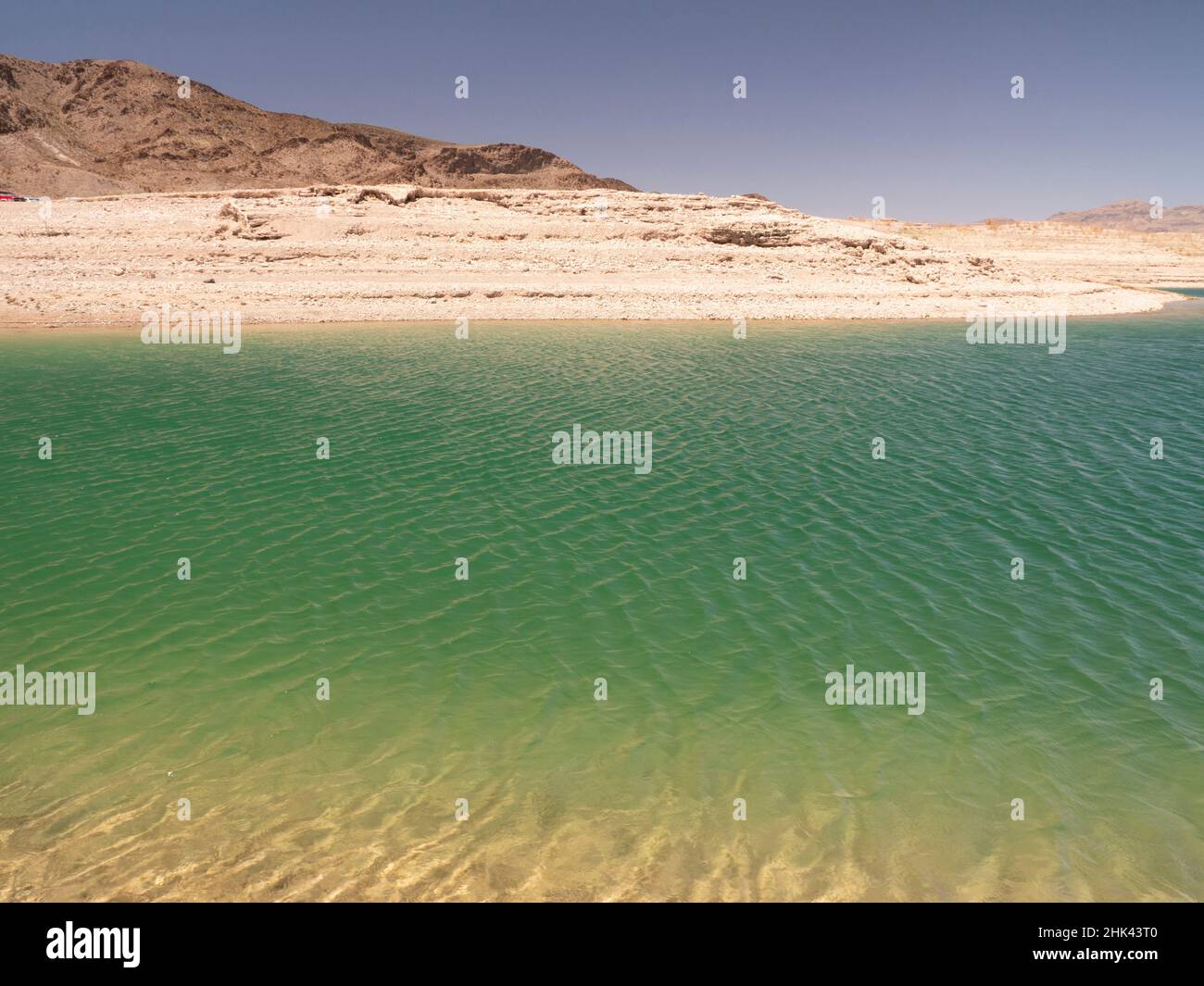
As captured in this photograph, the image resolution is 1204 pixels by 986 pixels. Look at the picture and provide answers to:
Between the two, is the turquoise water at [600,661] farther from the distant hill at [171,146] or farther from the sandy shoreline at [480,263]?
the distant hill at [171,146]

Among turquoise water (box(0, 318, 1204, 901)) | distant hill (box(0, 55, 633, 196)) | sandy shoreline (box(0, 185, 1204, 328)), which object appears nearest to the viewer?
turquoise water (box(0, 318, 1204, 901))

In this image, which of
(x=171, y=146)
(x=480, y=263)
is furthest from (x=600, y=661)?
(x=171, y=146)

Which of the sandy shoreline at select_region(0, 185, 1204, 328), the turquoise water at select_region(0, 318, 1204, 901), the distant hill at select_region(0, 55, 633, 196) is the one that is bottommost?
the turquoise water at select_region(0, 318, 1204, 901)

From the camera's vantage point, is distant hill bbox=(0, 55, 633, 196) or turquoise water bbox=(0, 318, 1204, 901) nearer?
turquoise water bbox=(0, 318, 1204, 901)

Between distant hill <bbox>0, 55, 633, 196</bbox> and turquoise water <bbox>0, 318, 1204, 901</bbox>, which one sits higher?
distant hill <bbox>0, 55, 633, 196</bbox>

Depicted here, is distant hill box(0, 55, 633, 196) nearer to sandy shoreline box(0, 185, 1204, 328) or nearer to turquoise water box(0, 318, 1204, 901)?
sandy shoreline box(0, 185, 1204, 328)

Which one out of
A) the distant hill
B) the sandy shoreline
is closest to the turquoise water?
the sandy shoreline

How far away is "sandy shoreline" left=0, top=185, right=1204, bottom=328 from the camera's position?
49125 mm

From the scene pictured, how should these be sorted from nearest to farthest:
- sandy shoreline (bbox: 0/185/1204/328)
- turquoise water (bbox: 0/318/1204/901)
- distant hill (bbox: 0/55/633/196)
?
turquoise water (bbox: 0/318/1204/901) < sandy shoreline (bbox: 0/185/1204/328) < distant hill (bbox: 0/55/633/196)

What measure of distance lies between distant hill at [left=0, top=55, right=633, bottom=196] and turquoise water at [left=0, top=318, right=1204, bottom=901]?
12396cm

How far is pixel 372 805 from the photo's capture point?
7.56m

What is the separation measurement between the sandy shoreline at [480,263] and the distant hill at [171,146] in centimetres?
7635

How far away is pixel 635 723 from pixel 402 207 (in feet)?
190

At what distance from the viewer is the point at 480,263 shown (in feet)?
177
